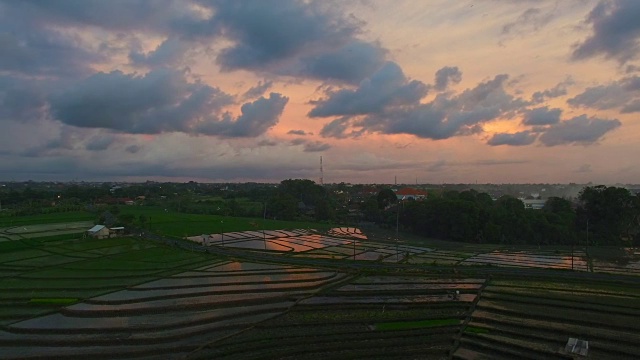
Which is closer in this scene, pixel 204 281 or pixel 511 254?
pixel 204 281

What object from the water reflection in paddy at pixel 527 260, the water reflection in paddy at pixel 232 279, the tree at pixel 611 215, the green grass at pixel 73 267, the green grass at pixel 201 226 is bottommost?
the water reflection in paddy at pixel 527 260

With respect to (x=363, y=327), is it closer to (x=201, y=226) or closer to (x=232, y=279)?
(x=232, y=279)

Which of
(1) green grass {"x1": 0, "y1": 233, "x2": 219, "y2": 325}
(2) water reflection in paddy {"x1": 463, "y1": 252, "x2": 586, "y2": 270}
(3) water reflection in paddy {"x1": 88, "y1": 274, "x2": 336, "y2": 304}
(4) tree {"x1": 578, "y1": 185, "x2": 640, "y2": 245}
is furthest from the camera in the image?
(4) tree {"x1": 578, "y1": 185, "x2": 640, "y2": 245}

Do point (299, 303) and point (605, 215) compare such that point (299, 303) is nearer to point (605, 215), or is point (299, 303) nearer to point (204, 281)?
point (204, 281)

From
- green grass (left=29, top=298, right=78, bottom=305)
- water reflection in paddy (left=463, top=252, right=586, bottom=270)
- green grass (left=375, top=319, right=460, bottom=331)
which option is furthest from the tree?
green grass (left=29, top=298, right=78, bottom=305)

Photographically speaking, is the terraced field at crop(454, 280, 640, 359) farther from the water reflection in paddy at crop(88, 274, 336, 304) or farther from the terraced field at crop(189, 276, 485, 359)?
the water reflection in paddy at crop(88, 274, 336, 304)

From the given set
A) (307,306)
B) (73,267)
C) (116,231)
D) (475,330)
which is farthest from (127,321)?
(116,231)

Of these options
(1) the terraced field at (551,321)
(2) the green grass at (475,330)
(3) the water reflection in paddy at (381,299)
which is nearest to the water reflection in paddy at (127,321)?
(3) the water reflection in paddy at (381,299)

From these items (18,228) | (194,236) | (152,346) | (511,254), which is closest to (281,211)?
(194,236)

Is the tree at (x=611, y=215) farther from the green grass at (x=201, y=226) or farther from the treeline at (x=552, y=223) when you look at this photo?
the green grass at (x=201, y=226)
